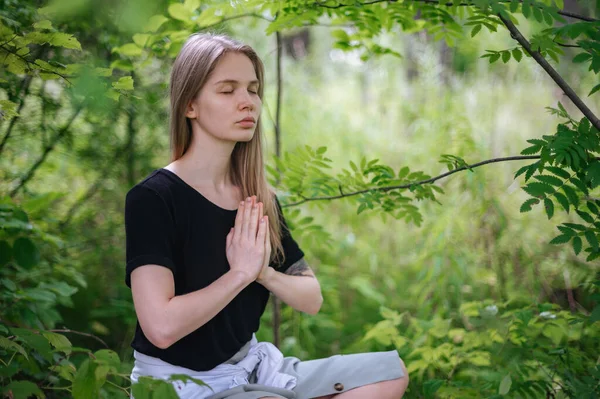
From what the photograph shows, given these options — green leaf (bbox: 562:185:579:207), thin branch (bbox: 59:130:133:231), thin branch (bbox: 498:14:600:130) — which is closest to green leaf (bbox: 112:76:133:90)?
thin branch (bbox: 498:14:600:130)

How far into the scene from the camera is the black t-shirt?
1.47 metres

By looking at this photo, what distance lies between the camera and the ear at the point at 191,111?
5.44 ft

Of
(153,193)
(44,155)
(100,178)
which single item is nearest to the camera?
(153,193)

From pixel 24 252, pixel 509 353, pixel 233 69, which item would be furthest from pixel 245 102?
pixel 509 353

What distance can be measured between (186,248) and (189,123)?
36 centimetres

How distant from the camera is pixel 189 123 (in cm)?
170

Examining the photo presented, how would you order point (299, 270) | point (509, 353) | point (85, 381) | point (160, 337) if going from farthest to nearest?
point (509, 353) → point (299, 270) → point (160, 337) → point (85, 381)

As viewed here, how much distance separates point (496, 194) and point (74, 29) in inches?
94.3

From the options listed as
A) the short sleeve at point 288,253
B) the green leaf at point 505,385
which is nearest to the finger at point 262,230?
the short sleeve at point 288,253

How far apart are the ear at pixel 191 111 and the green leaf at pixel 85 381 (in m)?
0.69

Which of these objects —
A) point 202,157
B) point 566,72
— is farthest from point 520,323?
point 566,72

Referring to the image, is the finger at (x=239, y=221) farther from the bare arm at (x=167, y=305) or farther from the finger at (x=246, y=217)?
the bare arm at (x=167, y=305)

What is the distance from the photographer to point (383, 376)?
63.0 inches

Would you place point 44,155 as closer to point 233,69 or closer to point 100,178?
point 100,178
